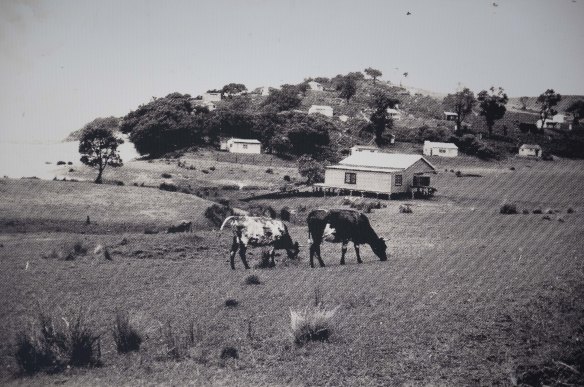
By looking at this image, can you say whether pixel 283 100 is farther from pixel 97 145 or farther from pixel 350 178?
pixel 350 178

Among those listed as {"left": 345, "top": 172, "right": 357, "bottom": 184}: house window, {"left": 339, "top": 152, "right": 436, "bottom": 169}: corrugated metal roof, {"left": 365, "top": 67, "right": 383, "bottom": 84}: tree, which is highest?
{"left": 365, "top": 67, "right": 383, "bottom": 84}: tree

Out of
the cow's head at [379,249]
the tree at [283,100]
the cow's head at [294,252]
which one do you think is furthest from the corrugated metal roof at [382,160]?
the tree at [283,100]

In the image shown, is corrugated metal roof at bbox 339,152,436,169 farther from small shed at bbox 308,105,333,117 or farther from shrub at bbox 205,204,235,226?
small shed at bbox 308,105,333,117

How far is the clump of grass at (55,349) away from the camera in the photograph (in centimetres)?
865

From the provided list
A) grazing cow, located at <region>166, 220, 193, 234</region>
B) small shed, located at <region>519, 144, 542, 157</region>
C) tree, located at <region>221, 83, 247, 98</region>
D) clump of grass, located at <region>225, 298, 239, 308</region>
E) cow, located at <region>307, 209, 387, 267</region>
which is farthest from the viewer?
tree, located at <region>221, 83, 247, 98</region>

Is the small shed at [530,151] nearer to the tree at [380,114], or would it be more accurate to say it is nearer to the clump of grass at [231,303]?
the tree at [380,114]

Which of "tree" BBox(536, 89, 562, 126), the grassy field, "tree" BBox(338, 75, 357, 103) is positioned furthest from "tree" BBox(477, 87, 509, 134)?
the grassy field

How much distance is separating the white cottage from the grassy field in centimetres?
1460

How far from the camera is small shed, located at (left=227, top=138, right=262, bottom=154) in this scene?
2867 inches

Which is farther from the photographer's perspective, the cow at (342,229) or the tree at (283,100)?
the tree at (283,100)

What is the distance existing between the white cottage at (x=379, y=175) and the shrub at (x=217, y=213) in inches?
576

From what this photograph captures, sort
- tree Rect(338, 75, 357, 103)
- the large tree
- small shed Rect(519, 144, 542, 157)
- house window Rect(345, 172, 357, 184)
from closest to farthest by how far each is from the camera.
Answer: house window Rect(345, 172, 357, 184) → the large tree → small shed Rect(519, 144, 542, 157) → tree Rect(338, 75, 357, 103)

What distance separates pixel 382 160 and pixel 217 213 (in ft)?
63.2

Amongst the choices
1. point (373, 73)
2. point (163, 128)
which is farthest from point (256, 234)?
point (373, 73)
